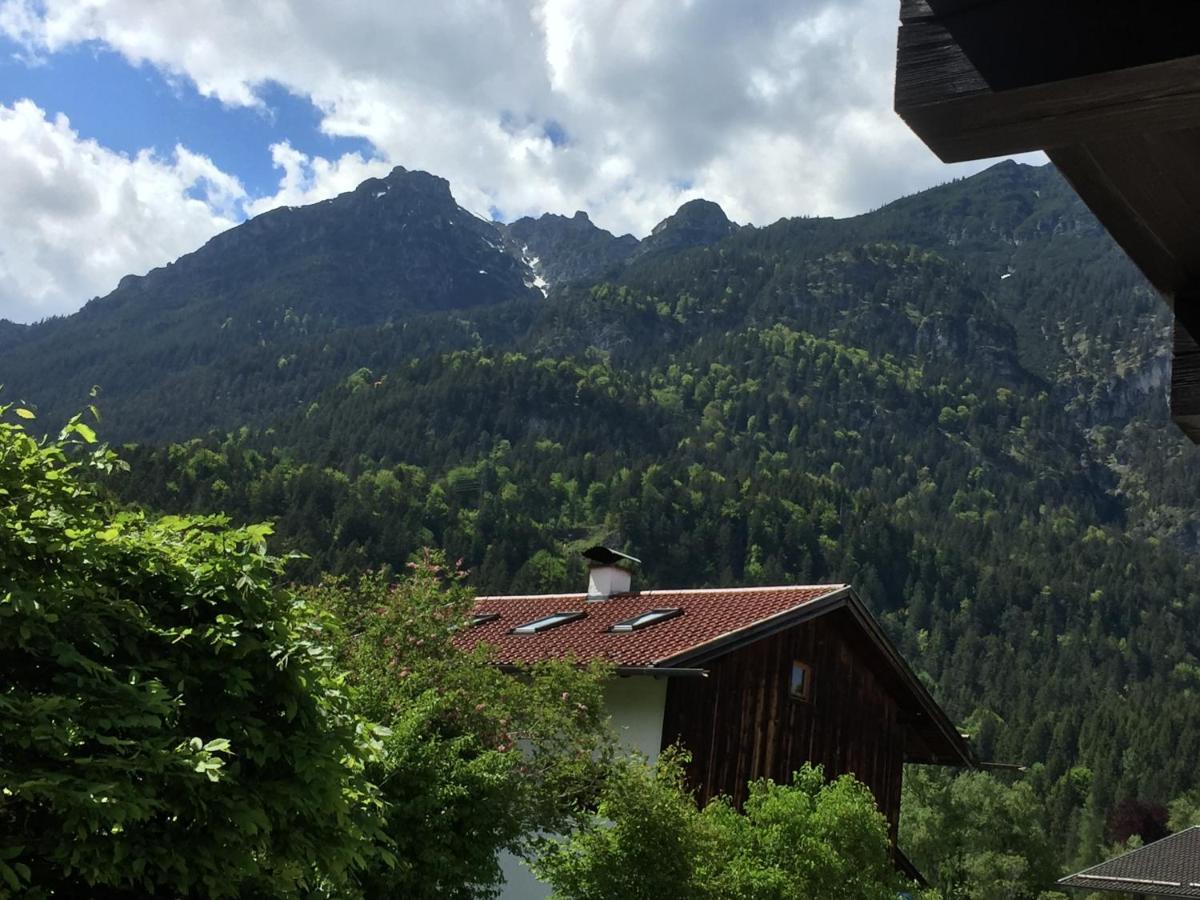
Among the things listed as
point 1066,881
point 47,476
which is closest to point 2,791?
point 47,476

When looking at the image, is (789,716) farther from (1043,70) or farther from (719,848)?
(1043,70)

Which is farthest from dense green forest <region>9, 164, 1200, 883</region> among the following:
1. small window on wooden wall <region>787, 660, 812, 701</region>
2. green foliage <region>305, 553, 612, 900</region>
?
green foliage <region>305, 553, 612, 900</region>

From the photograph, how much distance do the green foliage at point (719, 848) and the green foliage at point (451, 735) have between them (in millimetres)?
840

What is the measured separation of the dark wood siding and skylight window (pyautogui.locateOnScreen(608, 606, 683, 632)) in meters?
2.44

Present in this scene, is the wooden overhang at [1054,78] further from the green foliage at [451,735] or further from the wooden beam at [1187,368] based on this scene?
the green foliage at [451,735]

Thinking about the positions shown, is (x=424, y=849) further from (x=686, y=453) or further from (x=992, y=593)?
(x=686, y=453)

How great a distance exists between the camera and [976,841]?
5694 cm

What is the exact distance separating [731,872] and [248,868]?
9085mm

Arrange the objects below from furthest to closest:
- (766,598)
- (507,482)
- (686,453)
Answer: (686,453), (507,482), (766,598)

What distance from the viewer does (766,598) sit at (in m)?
24.3

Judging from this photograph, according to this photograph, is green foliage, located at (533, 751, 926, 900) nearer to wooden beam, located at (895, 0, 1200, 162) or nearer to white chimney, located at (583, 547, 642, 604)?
white chimney, located at (583, 547, 642, 604)

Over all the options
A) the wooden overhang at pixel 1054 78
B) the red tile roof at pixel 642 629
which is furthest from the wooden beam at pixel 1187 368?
the red tile roof at pixel 642 629

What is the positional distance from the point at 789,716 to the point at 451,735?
10204mm

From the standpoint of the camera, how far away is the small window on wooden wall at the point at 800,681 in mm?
22922
